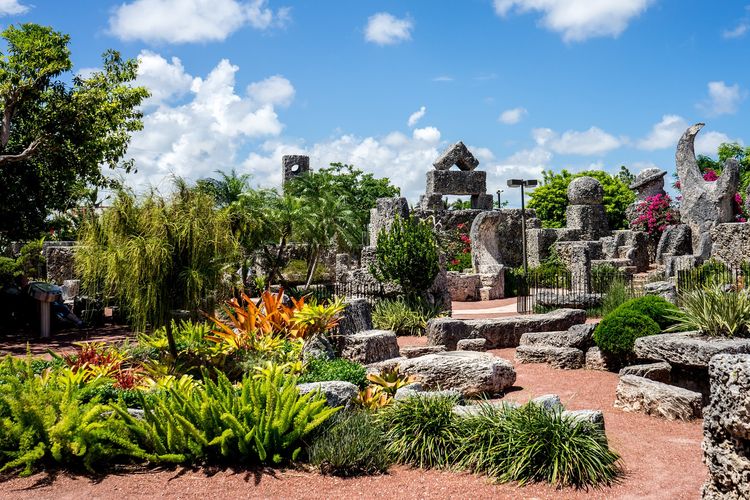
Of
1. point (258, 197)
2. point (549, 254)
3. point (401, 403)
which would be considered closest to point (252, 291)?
point (258, 197)

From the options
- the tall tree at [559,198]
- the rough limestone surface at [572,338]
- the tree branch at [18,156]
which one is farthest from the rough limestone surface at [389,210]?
A: the tall tree at [559,198]

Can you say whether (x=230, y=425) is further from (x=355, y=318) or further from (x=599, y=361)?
(x=599, y=361)

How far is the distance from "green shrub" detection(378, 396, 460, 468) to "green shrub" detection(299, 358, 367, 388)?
1610 mm

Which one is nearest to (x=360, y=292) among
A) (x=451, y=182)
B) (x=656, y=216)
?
(x=451, y=182)

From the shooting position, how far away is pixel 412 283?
16.1m

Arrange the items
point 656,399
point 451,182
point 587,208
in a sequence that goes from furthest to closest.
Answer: point 587,208 < point 451,182 < point 656,399

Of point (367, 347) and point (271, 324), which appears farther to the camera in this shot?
point (367, 347)

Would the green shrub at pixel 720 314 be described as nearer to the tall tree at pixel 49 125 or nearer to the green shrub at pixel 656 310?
the green shrub at pixel 656 310

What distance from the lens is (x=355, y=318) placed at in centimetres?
1209

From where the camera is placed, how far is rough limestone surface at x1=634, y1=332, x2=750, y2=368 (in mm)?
7980

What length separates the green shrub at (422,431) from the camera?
20.9 feet

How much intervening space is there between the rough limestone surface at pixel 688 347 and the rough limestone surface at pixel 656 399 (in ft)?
1.36

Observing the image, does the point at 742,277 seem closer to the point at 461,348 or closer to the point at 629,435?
the point at 461,348

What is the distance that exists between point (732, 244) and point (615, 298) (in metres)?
5.36
